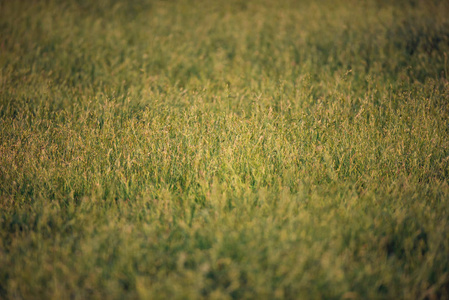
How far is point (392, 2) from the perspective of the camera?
779cm

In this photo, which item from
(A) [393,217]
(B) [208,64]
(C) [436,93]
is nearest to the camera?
(A) [393,217]

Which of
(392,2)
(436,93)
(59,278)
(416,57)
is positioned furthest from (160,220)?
(392,2)

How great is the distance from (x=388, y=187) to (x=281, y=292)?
1311 mm

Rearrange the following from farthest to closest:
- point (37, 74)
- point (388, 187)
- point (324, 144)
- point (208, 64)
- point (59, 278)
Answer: point (208, 64)
point (37, 74)
point (324, 144)
point (388, 187)
point (59, 278)

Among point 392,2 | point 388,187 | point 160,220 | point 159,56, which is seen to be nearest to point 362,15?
point 392,2

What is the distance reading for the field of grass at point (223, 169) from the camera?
1.99 meters

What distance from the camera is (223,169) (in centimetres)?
300

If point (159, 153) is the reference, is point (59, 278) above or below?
below

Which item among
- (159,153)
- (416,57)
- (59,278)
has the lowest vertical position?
(59,278)

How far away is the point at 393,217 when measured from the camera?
2336 millimetres

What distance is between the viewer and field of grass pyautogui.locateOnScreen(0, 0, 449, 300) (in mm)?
1991

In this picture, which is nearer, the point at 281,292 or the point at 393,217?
the point at 281,292

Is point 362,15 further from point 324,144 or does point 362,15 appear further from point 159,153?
point 159,153

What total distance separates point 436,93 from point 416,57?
130 centimetres
